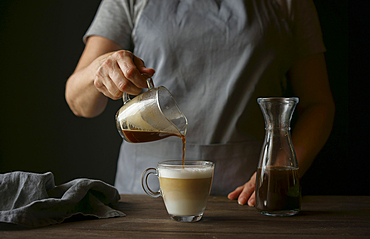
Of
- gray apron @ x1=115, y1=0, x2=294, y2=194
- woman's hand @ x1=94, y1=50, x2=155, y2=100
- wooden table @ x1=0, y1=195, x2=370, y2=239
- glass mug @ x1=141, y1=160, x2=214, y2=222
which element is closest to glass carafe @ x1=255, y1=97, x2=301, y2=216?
wooden table @ x1=0, y1=195, x2=370, y2=239

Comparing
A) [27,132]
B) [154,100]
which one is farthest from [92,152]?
[154,100]

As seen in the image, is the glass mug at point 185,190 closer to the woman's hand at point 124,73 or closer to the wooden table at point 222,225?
the wooden table at point 222,225

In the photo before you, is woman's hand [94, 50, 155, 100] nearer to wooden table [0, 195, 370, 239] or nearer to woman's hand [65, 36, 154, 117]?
woman's hand [65, 36, 154, 117]

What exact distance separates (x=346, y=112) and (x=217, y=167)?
915 mm

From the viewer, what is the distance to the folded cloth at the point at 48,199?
748mm

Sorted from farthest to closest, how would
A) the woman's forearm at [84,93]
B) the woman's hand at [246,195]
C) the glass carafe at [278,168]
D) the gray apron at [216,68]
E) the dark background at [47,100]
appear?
the dark background at [47,100], the gray apron at [216,68], the woman's forearm at [84,93], the woman's hand at [246,195], the glass carafe at [278,168]

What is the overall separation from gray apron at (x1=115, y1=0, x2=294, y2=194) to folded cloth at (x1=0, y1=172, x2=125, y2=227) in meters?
0.49

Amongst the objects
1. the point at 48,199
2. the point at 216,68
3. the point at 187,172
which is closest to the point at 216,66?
the point at 216,68

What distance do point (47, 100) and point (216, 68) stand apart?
1149 mm

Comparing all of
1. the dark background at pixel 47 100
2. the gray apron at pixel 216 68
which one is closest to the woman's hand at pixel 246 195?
the gray apron at pixel 216 68

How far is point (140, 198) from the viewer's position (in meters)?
1.05

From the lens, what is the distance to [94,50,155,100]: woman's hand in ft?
2.76

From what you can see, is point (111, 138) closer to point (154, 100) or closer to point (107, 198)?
point (107, 198)

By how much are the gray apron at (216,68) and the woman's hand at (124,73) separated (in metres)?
0.45
